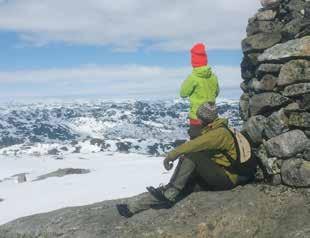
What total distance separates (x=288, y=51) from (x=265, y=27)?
2014mm

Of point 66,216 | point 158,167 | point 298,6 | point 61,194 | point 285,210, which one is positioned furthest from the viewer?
point 158,167

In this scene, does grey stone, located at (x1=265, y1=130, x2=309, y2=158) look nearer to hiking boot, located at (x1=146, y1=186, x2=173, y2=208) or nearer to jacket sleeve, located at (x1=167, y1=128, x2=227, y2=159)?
jacket sleeve, located at (x1=167, y1=128, x2=227, y2=159)

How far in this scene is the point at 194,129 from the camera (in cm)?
1622

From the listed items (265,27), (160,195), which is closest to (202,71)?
(265,27)

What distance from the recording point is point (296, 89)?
49.8ft

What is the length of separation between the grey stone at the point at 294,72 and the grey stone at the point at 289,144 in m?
1.46

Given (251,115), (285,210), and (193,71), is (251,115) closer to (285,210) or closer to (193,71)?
(193,71)

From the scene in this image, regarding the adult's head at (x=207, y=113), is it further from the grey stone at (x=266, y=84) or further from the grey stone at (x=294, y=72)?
the grey stone at (x=294, y=72)

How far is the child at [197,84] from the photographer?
1652 cm

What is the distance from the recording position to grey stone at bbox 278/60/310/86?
49.6 feet

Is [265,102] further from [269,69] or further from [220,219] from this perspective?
[220,219]

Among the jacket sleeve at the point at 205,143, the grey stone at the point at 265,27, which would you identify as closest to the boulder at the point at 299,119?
the jacket sleeve at the point at 205,143

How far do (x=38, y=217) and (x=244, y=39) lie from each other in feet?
30.9

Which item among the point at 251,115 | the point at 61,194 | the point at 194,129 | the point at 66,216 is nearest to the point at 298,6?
the point at 251,115
